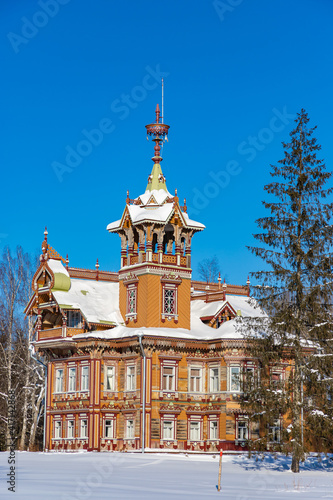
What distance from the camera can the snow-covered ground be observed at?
104 feet

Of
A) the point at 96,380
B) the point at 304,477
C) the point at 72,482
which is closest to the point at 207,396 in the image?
the point at 96,380

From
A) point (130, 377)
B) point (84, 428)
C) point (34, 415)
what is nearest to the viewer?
point (130, 377)

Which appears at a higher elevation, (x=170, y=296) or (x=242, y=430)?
(x=170, y=296)

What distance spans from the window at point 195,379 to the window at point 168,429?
2504 mm

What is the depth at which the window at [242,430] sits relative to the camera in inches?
2189

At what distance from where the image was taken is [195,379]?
5766 centimetres

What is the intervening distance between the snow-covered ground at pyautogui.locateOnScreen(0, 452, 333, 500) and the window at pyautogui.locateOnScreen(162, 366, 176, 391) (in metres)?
4.71

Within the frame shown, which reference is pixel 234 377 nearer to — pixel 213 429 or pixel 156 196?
pixel 213 429

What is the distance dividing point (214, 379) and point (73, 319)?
9624mm

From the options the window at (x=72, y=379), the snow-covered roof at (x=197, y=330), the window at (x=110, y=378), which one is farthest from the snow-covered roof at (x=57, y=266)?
the window at (x=110, y=378)

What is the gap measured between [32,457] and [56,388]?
9.12 meters

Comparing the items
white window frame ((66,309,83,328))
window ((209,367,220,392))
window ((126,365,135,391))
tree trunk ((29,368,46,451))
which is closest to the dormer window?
window ((126,365,135,391))

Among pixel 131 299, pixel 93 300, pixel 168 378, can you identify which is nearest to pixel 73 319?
pixel 93 300

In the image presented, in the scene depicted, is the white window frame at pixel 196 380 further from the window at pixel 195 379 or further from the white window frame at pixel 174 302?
the white window frame at pixel 174 302
